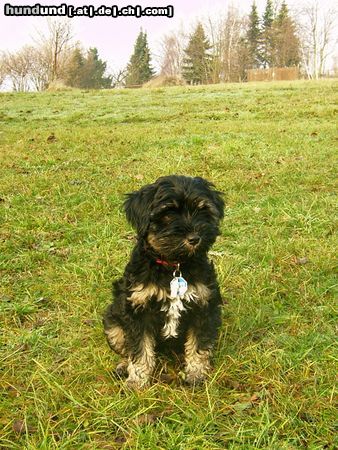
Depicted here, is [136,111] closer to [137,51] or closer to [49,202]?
[49,202]

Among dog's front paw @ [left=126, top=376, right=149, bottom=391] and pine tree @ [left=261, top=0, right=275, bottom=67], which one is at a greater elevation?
pine tree @ [left=261, top=0, right=275, bottom=67]

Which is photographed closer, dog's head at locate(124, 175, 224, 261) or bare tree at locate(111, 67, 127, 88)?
dog's head at locate(124, 175, 224, 261)

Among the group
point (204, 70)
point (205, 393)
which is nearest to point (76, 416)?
point (205, 393)

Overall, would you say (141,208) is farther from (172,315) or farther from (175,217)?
(172,315)

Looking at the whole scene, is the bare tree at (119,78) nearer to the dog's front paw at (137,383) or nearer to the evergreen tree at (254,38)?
the evergreen tree at (254,38)

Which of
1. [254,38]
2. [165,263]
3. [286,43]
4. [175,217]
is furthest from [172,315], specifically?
[254,38]

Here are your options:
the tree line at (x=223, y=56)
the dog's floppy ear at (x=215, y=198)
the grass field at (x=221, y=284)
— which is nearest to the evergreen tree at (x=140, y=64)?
the tree line at (x=223, y=56)

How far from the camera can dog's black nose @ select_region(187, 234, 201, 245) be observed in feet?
10.1

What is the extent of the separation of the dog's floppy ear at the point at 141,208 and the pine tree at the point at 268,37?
76790mm

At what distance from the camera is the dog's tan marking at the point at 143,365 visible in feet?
11.2

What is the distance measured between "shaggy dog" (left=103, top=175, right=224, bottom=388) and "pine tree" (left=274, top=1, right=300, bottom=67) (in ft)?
242

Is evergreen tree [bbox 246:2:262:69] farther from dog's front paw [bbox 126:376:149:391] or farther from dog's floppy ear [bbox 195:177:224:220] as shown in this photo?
dog's front paw [bbox 126:376:149:391]

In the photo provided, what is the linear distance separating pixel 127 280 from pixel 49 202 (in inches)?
169

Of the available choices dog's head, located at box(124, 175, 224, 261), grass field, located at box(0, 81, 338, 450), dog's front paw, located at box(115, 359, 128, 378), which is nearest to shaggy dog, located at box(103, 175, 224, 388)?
dog's head, located at box(124, 175, 224, 261)
